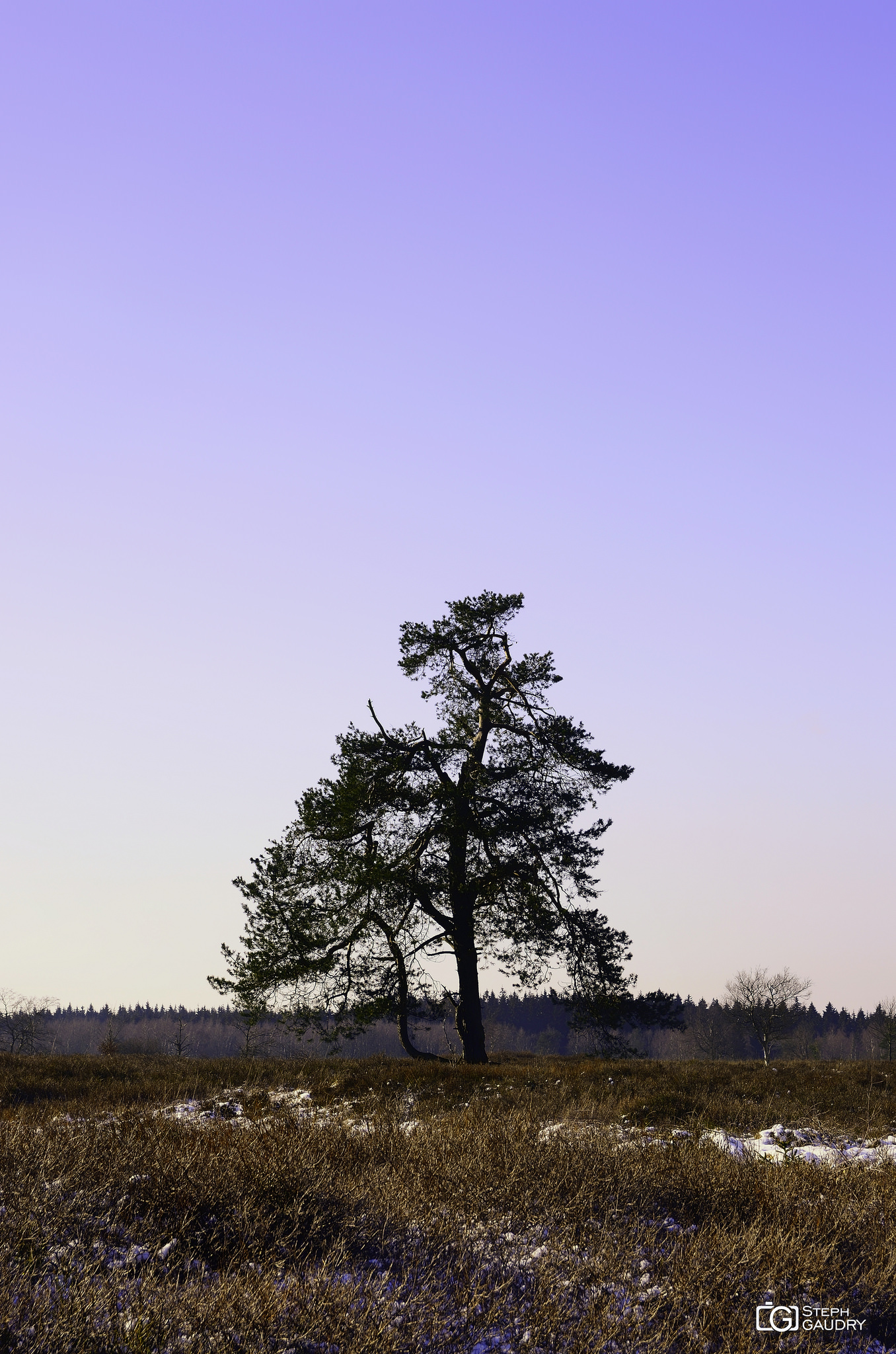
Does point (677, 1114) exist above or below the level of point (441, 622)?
below

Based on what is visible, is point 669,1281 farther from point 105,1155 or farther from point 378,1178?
point 105,1155

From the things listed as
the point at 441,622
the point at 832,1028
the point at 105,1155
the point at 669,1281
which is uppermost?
the point at 441,622

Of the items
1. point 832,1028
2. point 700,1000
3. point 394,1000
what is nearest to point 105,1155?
point 394,1000

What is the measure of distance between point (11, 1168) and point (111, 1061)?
52.5 feet

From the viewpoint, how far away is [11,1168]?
18.6 ft

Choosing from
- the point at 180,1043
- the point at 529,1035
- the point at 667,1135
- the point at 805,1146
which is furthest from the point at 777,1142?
the point at 529,1035

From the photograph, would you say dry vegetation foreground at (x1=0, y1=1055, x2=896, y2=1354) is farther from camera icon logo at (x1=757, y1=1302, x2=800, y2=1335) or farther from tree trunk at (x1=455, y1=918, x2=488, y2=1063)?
tree trunk at (x1=455, y1=918, x2=488, y2=1063)

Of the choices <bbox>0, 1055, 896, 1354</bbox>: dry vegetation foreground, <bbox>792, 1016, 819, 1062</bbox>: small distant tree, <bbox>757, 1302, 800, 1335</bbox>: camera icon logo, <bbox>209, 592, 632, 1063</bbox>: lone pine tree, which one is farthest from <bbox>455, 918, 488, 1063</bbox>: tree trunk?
<bbox>792, 1016, 819, 1062</bbox>: small distant tree

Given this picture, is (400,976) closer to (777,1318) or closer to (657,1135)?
(657,1135)

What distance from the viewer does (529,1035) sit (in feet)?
426

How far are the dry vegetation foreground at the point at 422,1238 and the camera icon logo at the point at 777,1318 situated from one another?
0.25 feet

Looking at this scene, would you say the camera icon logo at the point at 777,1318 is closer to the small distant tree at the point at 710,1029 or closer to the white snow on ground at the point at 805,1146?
the white snow on ground at the point at 805,1146

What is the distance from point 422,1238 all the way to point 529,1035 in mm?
133596

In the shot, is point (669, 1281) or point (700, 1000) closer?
point (669, 1281)
